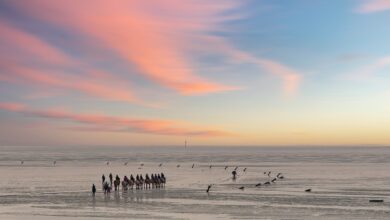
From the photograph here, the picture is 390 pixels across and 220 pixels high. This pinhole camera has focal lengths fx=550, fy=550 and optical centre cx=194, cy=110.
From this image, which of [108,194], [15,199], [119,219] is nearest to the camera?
[119,219]

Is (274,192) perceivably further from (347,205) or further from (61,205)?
(61,205)

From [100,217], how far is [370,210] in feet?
62.1

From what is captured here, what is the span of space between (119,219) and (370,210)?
17.8 metres

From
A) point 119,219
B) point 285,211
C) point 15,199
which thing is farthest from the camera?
point 15,199

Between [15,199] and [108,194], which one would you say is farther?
[108,194]

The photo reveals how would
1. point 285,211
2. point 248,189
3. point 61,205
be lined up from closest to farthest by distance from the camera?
point 285,211, point 61,205, point 248,189

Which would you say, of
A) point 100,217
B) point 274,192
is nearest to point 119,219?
point 100,217

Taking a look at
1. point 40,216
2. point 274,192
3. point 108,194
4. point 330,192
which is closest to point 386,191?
point 330,192

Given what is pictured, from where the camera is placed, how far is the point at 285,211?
38.2 m

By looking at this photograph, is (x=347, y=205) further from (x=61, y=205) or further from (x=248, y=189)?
(x=61, y=205)

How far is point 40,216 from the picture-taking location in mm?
35594

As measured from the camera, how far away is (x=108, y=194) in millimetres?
50500

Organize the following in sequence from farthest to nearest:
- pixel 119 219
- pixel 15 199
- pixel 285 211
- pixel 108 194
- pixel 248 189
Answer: pixel 248 189 < pixel 108 194 < pixel 15 199 < pixel 285 211 < pixel 119 219

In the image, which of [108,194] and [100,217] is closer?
[100,217]
